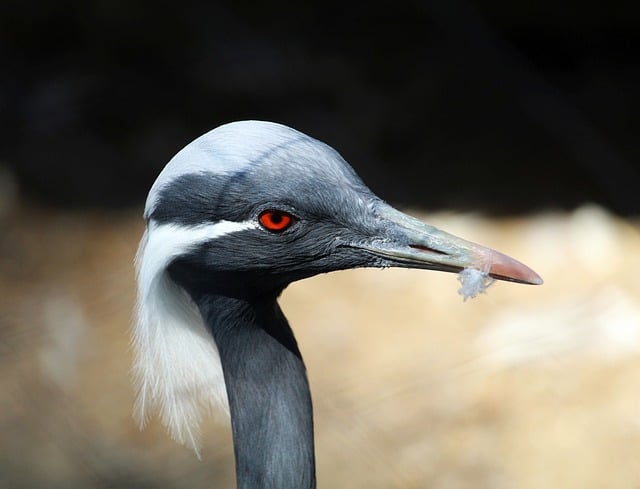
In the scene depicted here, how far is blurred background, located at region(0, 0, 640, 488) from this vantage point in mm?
4152

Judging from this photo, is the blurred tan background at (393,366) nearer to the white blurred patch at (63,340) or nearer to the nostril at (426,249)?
the white blurred patch at (63,340)

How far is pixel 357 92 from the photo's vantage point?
5469 mm

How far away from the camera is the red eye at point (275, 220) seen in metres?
2.17

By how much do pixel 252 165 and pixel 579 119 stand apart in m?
3.56

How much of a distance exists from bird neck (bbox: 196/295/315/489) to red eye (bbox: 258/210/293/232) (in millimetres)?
216

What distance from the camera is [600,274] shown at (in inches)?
183

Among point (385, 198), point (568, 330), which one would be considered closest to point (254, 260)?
point (568, 330)

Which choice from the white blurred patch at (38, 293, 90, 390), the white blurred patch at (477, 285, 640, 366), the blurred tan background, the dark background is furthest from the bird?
the dark background

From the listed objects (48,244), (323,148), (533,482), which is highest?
(48,244)

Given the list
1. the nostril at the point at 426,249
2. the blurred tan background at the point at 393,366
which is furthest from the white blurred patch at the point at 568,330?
the nostril at the point at 426,249

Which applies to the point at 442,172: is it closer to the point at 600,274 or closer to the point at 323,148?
the point at 600,274

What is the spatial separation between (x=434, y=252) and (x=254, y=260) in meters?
0.40

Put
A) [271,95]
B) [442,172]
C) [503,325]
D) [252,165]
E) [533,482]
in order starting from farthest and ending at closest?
[271,95]
[442,172]
[503,325]
[533,482]
[252,165]

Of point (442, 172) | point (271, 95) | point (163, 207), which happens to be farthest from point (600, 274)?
point (163, 207)
